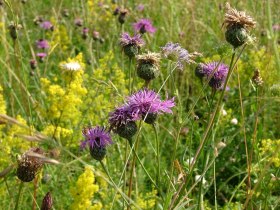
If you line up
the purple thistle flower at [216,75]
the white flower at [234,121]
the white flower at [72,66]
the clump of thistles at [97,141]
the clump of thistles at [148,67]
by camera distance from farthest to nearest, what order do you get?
the white flower at [234,121] → the white flower at [72,66] → the purple thistle flower at [216,75] → the clump of thistles at [148,67] → the clump of thistles at [97,141]

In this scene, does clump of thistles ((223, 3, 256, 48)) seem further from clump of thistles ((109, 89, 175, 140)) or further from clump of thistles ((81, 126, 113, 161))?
clump of thistles ((81, 126, 113, 161))

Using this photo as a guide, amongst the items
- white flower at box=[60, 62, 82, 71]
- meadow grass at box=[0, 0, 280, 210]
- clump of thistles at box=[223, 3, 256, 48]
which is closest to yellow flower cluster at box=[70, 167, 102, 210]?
meadow grass at box=[0, 0, 280, 210]

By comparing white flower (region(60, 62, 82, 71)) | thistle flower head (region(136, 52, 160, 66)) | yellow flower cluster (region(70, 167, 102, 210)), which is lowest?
yellow flower cluster (region(70, 167, 102, 210))

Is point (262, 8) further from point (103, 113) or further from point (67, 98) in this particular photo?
point (67, 98)

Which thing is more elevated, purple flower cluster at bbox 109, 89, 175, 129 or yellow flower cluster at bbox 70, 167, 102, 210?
purple flower cluster at bbox 109, 89, 175, 129

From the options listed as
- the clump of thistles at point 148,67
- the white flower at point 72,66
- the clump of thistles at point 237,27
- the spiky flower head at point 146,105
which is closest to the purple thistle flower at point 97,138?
the spiky flower head at point 146,105

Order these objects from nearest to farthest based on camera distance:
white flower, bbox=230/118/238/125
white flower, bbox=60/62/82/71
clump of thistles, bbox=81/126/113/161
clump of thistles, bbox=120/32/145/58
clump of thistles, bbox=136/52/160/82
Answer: clump of thistles, bbox=81/126/113/161 → clump of thistles, bbox=136/52/160/82 → clump of thistles, bbox=120/32/145/58 → white flower, bbox=60/62/82/71 → white flower, bbox=230/118/238/125

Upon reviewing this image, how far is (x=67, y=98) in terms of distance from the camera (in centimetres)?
244

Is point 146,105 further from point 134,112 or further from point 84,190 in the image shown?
point 84,190

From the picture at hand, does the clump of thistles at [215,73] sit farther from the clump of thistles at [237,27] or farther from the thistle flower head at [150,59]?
the clump of thistles at [237,27]

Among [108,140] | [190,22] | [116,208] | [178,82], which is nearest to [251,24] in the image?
[108,140]

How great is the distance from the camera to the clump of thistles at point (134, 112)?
137 centimetres

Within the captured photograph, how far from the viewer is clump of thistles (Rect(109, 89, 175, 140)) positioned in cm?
137

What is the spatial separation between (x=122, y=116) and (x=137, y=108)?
6 cm
